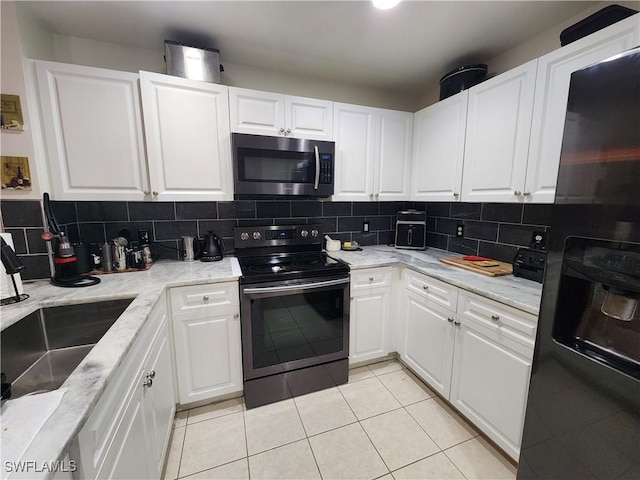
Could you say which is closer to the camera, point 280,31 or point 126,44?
point 280,31

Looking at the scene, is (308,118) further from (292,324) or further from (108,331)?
(108,331)

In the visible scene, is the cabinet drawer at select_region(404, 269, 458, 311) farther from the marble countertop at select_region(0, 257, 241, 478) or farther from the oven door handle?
the marble countertop at select_region(0, 257, 241, 478)

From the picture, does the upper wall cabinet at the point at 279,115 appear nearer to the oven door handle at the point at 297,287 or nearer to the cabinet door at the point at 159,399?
the oven door handle at the point at 297,287

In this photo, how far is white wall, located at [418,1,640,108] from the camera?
56.2 inches

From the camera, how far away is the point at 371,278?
2.02m

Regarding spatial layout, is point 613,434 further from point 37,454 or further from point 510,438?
point 37,454

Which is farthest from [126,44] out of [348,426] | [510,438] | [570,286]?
[510,438]

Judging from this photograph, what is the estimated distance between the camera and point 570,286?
927 millimetres

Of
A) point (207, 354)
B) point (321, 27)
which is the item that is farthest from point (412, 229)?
point (207, 354)

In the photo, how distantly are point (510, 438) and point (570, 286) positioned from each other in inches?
37.4

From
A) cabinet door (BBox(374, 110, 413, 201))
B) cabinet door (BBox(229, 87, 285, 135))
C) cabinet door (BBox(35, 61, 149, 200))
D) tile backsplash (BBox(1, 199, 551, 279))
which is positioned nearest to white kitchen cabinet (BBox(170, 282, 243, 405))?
tile backsplash (BBox(1, 199, 551, 279))

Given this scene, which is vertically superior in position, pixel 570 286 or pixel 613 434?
pixel 570 286

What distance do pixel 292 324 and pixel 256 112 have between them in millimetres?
1494

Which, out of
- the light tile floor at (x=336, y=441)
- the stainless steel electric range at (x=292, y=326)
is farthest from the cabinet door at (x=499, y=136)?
the light tile floor at (x=336, y=441)
